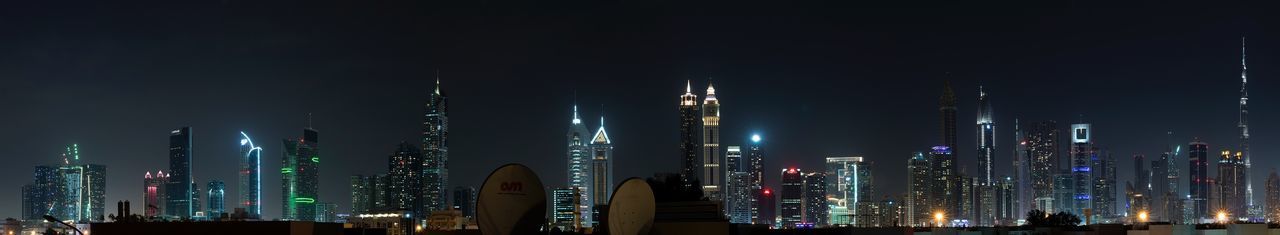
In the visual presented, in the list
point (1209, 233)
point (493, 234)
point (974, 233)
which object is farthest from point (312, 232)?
point (1209, 233)

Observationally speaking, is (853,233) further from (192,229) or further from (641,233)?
(192,229)

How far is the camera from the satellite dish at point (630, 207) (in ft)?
215

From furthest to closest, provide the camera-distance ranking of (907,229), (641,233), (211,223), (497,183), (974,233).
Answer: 1. (974,233)
2. (907,229)
3. (641,233)
4. (497,183)
5. (211,223)

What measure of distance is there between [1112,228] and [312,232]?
75291 millimetres

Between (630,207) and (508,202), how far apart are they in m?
7.54

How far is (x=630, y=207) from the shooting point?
65.9 m

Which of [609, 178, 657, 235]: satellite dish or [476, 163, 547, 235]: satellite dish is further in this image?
[609, 178, 657, 235]: satellite dish

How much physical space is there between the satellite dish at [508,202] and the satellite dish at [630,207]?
5710 mm

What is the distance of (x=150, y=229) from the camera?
53375 millimetres

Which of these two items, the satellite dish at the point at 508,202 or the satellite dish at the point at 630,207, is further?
the satellite dish at the point at 630,207

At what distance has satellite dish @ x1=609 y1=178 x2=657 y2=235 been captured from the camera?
215 ft

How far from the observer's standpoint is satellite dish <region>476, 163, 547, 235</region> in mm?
59906

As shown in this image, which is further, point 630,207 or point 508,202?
point 630,207

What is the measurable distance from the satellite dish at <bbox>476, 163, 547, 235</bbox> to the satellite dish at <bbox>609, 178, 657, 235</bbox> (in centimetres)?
571
